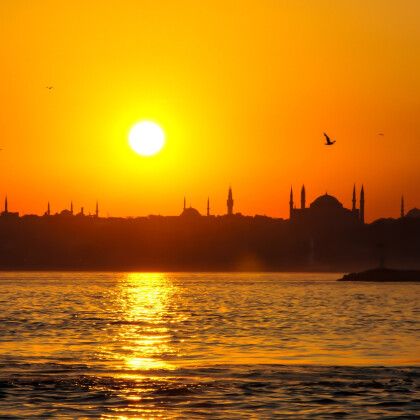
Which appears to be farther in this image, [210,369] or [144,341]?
[144,341]

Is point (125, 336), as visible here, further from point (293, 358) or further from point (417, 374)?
point (417, 374)

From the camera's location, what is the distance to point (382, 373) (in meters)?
36.8

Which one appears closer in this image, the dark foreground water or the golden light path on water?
the dark foreground water

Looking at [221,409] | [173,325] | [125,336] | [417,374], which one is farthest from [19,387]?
[173,325]

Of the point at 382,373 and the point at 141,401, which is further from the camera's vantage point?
the point at 382,373

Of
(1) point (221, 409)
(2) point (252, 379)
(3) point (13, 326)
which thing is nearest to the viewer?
(1) point (221, 409)

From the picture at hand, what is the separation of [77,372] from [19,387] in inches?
171

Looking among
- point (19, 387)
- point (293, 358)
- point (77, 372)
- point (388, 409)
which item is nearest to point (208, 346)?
point (293, 358)

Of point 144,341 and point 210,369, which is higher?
point 144,341

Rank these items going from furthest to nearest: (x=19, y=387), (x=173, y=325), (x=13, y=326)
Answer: (x=173, y=325), (x=13, y=326), (x=19, y=387)

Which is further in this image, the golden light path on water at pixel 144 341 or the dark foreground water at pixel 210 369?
the golden light path on water at pixel 144 341

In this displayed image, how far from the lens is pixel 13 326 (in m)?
61.7

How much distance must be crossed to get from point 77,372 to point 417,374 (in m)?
12.0

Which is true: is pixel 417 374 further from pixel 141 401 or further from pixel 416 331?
pixel 416 331
